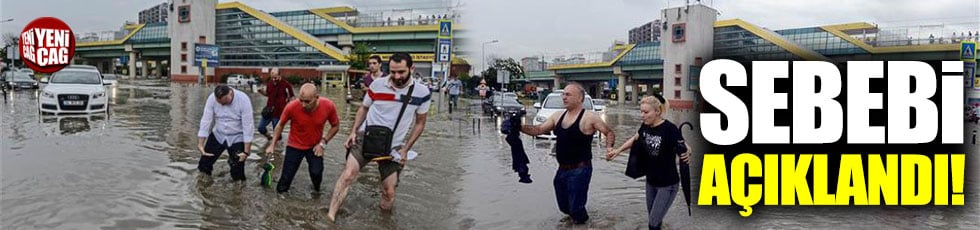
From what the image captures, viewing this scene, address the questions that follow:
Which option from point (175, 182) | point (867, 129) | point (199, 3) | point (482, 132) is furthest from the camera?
point (199, 3)

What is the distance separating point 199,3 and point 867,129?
93.3 metres

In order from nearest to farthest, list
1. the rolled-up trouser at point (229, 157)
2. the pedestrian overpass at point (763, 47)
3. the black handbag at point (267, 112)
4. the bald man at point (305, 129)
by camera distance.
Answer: the bald man at point (305, 129) < the rolled-up trouser at point (229, 157) < the black handbag at point (267, 112) < the pedestrian overpass at point (763, 47)

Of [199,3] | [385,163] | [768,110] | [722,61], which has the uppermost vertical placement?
[199,3]

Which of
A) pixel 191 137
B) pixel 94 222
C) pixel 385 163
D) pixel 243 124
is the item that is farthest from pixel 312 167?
pixel 191 137

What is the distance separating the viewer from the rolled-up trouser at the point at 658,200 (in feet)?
20.1

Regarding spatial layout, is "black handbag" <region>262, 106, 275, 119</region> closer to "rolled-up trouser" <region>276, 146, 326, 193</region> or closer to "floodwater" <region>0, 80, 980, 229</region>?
"floodwater" <region>0, 80, 980, 229</region>

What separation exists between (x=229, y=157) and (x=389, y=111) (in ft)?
9.33

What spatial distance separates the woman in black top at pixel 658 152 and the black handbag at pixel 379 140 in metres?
1.98

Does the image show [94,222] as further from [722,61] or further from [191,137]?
[191,137]

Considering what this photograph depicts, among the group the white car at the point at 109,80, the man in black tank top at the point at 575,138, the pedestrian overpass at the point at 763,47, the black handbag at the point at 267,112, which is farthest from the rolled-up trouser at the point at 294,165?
the pedestrian overpass at the point at 763,47

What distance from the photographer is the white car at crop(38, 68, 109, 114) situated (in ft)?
57.9

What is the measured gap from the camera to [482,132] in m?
20.0

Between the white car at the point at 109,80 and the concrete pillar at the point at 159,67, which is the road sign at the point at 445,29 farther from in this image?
the concrete pillar at the point at 159,67

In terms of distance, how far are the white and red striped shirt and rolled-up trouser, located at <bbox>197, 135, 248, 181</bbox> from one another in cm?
228
